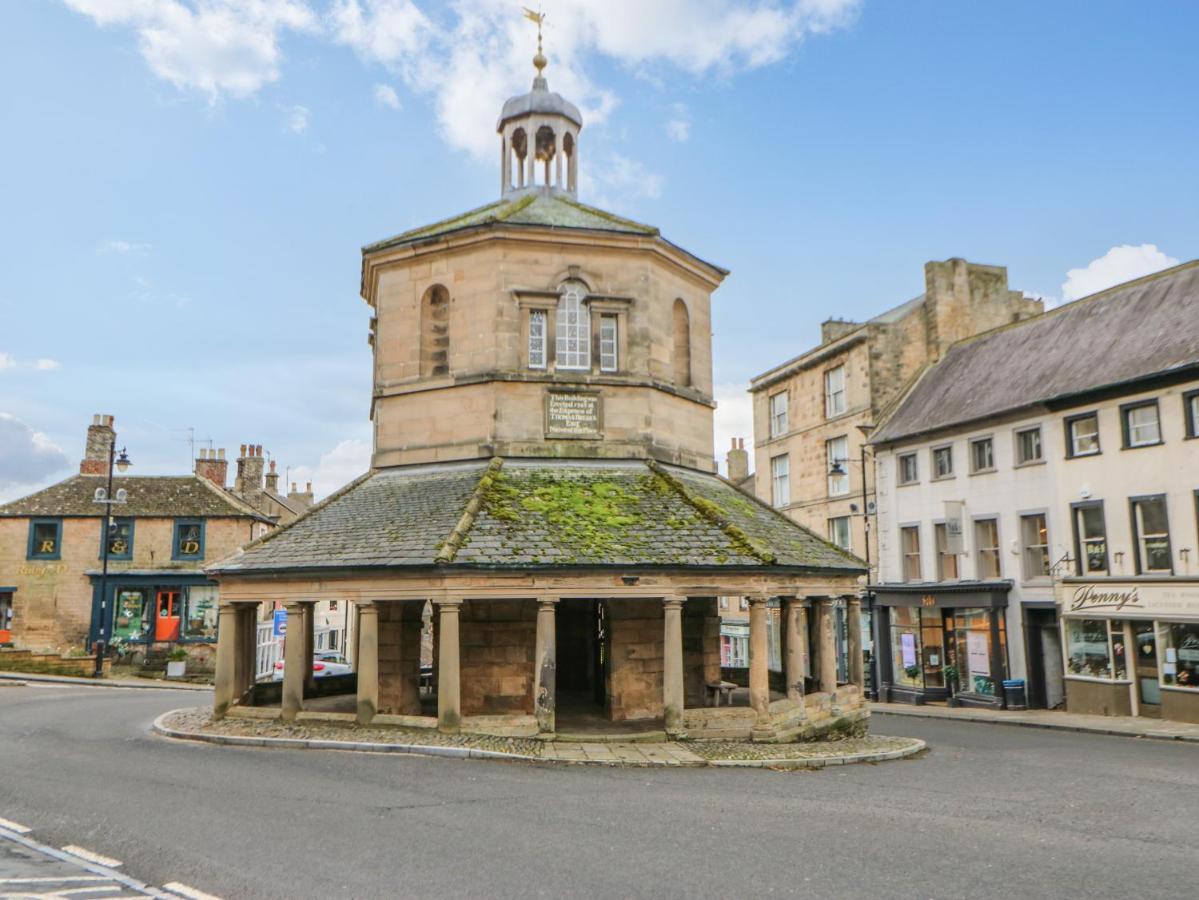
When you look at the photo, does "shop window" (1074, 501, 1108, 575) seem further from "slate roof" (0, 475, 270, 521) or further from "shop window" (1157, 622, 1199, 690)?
"slate roof" (0, 475, 270, 521)

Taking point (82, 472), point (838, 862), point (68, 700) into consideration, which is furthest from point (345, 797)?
point (82, 472)

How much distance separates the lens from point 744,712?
1606 cm

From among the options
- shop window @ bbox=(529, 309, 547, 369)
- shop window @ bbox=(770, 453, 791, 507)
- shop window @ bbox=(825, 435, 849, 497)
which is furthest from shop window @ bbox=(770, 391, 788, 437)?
shop window @ bbox=(529, 309, 547, 369)

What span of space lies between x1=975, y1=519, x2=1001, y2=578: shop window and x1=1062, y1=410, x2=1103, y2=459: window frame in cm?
348

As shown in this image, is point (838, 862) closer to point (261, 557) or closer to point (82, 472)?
point (261, 557)

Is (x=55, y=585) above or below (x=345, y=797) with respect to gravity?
above

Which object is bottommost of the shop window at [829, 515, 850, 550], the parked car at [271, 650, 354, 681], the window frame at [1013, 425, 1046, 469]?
the parked car at [271, 650, 354, 681]

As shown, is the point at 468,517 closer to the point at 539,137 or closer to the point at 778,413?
the point at 539,137

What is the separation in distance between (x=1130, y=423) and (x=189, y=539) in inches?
1396

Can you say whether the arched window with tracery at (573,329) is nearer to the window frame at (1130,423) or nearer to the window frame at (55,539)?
the window frame at (1130,423)

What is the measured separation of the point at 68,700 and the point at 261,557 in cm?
1175

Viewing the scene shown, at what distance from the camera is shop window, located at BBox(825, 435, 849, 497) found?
35281 mm

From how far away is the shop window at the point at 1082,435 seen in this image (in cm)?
2592

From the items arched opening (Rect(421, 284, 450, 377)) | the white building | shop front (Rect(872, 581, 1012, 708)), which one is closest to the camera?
arched opening (Rect(421, 284, 450, 377))
